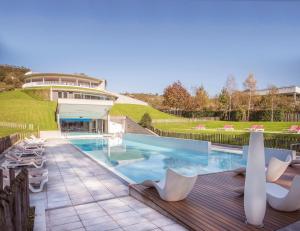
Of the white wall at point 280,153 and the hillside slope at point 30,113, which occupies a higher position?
the hillside slope at point 30,113

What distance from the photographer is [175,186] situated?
15.4 ft

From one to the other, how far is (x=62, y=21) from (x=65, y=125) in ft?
69.3

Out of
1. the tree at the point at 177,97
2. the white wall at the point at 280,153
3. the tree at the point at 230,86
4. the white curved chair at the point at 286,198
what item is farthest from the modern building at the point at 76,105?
the white curved chair at the point at 286,198

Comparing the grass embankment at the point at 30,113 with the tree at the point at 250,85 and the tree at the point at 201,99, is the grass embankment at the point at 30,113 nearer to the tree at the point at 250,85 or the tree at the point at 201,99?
the tree at the point at 201,99

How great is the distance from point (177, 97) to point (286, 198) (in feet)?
150

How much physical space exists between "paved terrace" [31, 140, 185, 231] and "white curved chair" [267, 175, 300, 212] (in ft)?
5.91

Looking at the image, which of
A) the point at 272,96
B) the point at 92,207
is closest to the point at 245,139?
the point at 92,207

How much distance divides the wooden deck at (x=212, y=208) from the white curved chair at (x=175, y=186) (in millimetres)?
119

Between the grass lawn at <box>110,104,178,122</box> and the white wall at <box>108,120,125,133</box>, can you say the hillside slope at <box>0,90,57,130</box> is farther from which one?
the grass lawn at <box>110,104,178,122</box>

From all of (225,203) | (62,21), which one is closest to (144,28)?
(62,21)

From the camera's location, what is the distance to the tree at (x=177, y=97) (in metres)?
49.1

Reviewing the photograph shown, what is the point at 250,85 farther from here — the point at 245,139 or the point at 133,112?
the point at 245,139

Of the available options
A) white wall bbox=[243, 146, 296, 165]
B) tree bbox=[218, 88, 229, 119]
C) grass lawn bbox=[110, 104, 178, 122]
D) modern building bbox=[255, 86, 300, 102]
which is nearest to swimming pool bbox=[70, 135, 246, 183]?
white wall bbox=[243, 146, 296, 165]

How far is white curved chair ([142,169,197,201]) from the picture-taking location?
458 centimetres
